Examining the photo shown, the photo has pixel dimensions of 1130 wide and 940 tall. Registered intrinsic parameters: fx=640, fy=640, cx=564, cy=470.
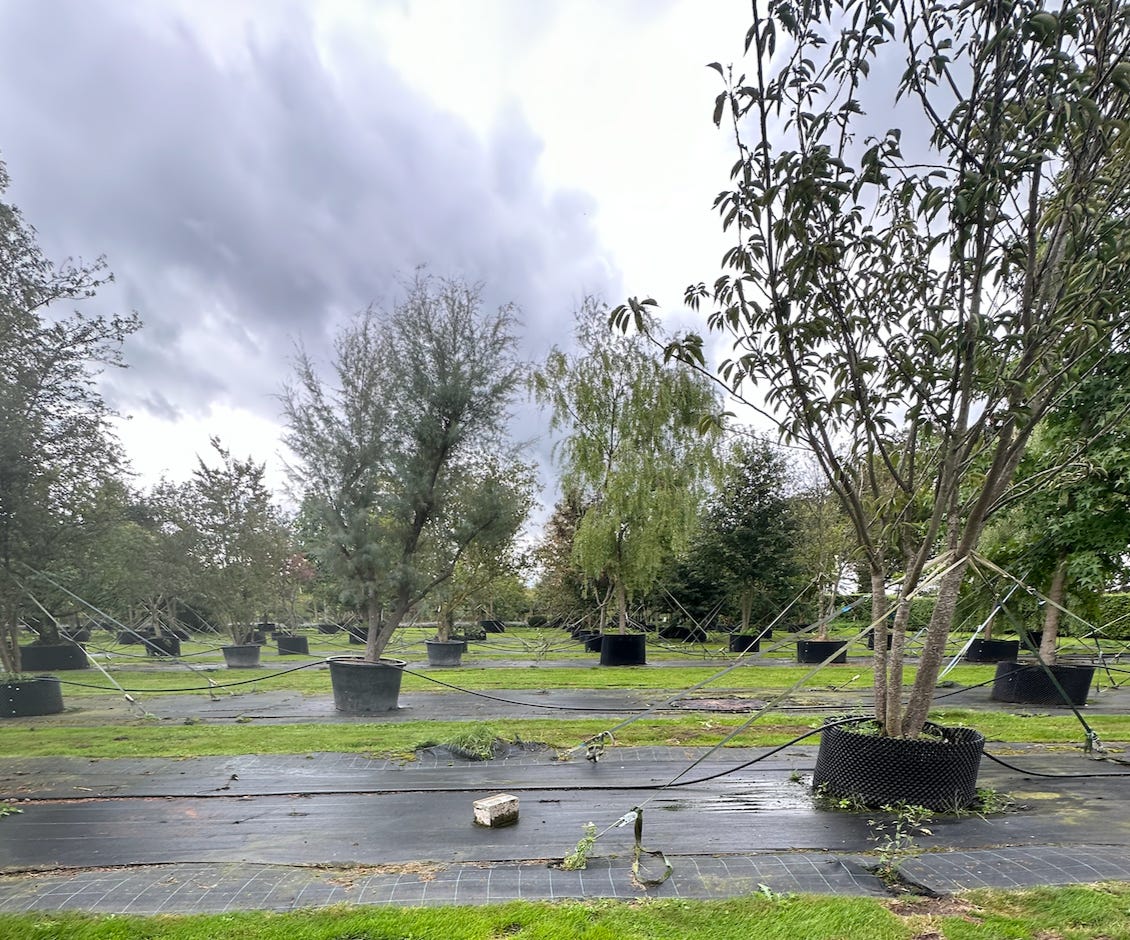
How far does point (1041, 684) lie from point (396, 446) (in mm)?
9445

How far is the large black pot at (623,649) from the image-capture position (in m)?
14.5

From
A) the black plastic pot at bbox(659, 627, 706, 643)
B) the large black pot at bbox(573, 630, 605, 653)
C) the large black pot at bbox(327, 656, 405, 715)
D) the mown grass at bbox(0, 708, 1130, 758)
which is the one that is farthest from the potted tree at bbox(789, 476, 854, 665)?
the large black pot at bbox(327, 656, 405, 715)

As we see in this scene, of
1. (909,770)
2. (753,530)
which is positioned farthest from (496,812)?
(753,530)

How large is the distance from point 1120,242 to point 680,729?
18.1 feet

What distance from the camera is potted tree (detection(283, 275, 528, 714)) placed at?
8773mm

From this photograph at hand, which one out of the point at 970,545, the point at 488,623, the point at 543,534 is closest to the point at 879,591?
the point at 970,545

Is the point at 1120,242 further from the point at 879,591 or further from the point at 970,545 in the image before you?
the point at 879,591

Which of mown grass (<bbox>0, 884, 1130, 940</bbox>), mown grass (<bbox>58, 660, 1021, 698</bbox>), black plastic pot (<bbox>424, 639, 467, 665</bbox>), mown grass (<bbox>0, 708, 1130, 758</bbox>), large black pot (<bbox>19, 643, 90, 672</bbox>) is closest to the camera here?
mown grass (<bbox>0, 884, 1130, 940</bbox>)

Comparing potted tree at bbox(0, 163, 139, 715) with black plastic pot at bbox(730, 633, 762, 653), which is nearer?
potted tree at bbox(0, 163, 139, 715)

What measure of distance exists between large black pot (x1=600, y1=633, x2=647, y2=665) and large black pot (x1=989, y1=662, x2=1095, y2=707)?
712 cm

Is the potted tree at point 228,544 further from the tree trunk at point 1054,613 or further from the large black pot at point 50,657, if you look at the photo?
the tree trunk at point 1054,613

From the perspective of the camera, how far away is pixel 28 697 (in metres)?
8.23

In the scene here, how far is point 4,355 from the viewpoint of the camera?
8703 mm

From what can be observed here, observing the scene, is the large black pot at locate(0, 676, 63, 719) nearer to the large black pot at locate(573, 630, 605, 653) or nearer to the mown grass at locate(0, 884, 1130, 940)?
the mown grass at locate(0, 884, 1130, 940)
